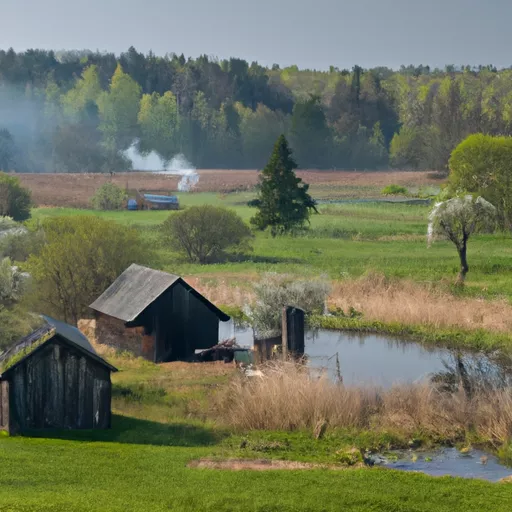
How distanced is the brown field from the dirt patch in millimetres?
67285

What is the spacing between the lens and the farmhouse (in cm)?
3866

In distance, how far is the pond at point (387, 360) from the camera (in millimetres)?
35062

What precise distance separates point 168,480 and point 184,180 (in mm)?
96076

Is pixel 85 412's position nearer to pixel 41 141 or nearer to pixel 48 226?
pixel 48 226

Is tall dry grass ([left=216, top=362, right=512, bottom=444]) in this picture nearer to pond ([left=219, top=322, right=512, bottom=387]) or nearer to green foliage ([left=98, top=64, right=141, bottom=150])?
pond ([left=219, top=322, right=512, bottom=387])

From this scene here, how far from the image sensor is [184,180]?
117m

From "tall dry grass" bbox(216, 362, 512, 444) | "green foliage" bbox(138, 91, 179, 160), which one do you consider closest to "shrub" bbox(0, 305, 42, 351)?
"tall dry grass" bbox(216, 362, 512, 444)

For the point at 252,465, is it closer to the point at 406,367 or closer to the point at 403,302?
the point at 406,367

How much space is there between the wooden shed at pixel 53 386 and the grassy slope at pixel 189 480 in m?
0.66

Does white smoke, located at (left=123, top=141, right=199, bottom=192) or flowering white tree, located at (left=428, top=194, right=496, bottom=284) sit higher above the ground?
white smoke, located at (left=123, top=141, right=199, bottom=192)

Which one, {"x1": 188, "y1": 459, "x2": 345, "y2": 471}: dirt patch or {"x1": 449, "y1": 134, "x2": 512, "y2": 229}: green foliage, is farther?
{"x1": 449, "y1": 134, "x2": 512, "y2": 229}: green foliage

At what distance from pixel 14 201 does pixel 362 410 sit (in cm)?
5633

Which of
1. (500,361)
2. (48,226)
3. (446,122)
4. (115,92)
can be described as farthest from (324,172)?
(500,361)

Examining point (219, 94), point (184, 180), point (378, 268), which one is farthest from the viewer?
point (219, 94)
